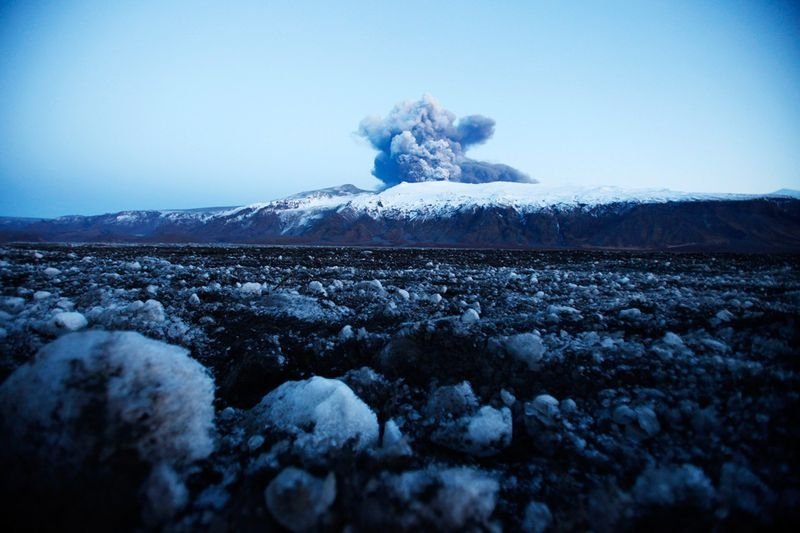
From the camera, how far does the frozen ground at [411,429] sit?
3.69 feet

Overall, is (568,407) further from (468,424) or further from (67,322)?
(67,322)

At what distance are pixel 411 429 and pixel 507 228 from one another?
6674cm

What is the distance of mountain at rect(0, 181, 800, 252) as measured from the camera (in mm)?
49875

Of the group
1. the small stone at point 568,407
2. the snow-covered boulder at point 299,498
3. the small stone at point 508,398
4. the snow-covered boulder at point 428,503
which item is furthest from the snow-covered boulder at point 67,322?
the small stone at point 568,407

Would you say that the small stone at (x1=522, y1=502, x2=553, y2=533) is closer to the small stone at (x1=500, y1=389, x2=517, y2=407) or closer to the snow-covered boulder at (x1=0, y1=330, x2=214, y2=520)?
the small stone at (x1=500, y1=389, x2=517, y2=407)

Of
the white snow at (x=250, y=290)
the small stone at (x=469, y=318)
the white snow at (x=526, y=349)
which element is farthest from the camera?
the white snow at (x=250, y=290)

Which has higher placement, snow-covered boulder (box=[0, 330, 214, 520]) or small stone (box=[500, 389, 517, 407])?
snow-covered boulder (box=[0, 330, 214, 520])

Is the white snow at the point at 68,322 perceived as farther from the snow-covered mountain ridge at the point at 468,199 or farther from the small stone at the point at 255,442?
the snow-covered mountain ridge at the point at 468,199

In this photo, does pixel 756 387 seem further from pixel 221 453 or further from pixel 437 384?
pixel 221 453

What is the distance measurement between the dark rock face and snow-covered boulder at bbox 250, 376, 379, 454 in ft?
176

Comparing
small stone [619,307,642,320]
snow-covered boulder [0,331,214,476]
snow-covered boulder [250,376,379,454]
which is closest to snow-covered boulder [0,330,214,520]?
snow-covered boulder [0,331,214,476]

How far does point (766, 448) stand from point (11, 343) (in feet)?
14.2

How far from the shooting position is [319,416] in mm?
1624

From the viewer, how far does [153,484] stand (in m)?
1.18
